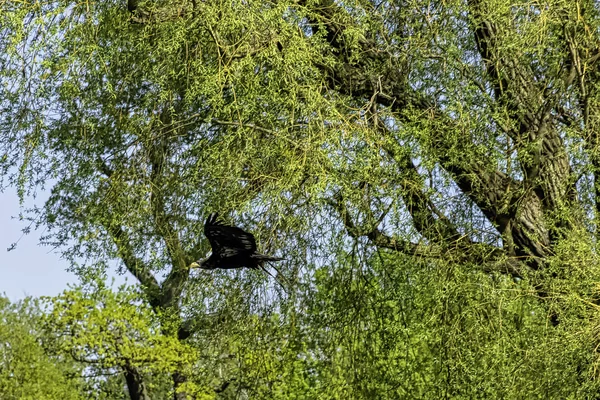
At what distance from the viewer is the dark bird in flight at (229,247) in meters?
7.41

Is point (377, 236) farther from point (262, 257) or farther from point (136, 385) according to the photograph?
point (136, 385)

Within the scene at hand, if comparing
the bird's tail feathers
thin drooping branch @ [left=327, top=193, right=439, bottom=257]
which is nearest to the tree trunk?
thin drooping branch @ [left=327, top=193, right=439, bottom=257]

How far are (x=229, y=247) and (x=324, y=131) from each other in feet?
3.76

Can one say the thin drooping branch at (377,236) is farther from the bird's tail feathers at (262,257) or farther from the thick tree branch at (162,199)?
the thick tree branch at (162,199)

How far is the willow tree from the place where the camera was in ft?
25.1

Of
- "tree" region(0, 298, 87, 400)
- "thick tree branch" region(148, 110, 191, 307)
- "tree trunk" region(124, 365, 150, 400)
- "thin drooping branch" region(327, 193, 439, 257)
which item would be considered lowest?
"thin drooping branch" region(327, 193, 439, 257)

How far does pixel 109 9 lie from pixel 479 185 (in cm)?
354

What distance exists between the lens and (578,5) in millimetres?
8234

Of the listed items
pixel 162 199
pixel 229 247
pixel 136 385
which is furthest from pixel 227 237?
pixel 136 385

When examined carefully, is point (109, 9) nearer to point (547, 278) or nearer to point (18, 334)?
point (547, 278)

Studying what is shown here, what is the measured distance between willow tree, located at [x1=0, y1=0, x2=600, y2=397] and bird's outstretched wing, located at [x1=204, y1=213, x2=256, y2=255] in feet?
0.71

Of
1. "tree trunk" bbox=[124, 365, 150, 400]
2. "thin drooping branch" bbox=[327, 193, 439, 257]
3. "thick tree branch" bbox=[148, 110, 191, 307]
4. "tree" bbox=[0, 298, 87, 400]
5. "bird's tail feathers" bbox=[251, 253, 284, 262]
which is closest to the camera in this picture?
"bird's tail feathers" bbox=[251, 253, 284, 262]

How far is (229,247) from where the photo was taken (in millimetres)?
7543

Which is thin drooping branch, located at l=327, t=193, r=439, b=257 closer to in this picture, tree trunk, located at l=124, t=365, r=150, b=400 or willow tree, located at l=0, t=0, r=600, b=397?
willow tree, located at l=0, t=0, r=600, b=397
